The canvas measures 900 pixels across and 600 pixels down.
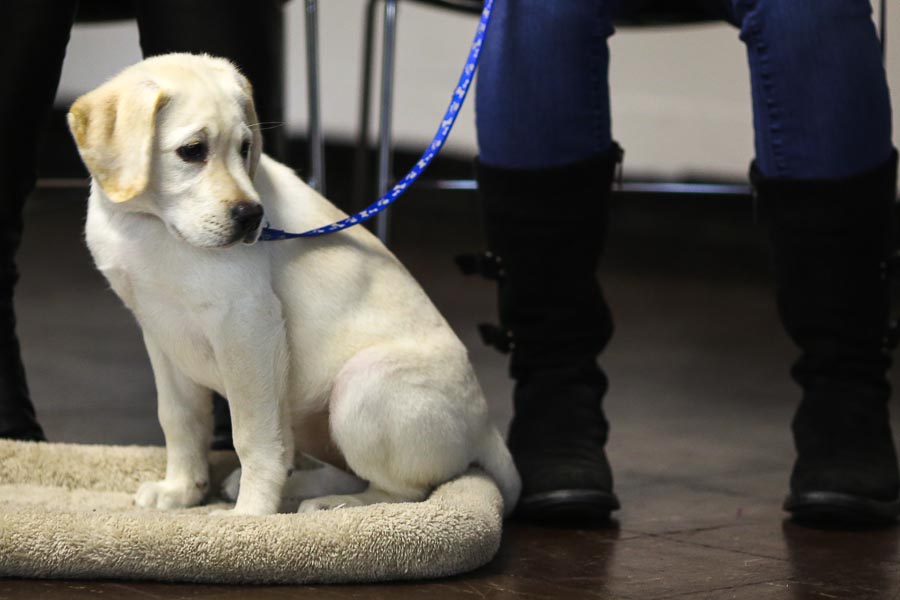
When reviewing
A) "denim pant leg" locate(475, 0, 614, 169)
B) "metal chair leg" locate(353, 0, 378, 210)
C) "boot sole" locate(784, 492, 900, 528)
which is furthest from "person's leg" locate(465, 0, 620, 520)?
"metal chair leg" locate(353, 0, 378, 210)

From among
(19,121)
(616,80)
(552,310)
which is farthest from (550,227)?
(616,80)

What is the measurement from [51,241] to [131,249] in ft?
11.0

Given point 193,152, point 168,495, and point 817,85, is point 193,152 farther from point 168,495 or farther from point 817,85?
point 817,85

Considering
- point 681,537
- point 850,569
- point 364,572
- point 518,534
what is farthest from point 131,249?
point 850,569

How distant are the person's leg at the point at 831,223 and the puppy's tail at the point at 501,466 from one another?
35 cm

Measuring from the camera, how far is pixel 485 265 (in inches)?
68.2

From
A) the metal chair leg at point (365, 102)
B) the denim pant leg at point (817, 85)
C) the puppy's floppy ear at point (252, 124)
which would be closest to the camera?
the puppy's floppy ear at point (252, 124)

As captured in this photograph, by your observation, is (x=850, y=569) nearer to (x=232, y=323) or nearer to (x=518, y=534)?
(x=518, y=534)

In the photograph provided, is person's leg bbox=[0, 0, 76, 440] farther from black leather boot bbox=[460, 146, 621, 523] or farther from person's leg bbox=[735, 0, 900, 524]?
person's leg bbox=[735, 0, 900, 524]

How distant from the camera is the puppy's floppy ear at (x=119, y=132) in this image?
126cm

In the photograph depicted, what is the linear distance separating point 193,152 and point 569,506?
0.61 meters

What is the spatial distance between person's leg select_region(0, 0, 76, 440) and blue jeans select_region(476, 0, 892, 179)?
1.87 ft

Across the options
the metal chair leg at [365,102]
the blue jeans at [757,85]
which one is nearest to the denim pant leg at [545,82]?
the blue jeans at [757,85]

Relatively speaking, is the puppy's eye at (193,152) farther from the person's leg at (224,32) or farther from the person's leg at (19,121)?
the person's leg at (19,121)
